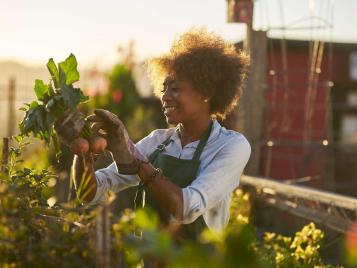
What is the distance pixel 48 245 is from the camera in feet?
6.26

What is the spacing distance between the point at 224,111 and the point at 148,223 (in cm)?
205

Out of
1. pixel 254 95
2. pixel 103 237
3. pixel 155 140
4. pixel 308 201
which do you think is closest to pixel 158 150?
pixel 155 140

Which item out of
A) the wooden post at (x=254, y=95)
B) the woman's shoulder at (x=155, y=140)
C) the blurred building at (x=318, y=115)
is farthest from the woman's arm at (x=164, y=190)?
the blurred building at (x=318, y=115)

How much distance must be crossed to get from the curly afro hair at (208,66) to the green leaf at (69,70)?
685 millimetres

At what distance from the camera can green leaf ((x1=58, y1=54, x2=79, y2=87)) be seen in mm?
2531

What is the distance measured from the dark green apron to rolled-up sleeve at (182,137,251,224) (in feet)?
0.21

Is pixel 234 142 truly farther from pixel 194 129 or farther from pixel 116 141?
pixel 116 141

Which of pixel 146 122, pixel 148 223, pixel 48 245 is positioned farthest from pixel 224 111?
pixel 146 122

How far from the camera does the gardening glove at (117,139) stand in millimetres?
2693

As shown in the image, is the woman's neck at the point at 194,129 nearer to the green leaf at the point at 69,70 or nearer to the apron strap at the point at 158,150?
the apron strap at the point at 158,150

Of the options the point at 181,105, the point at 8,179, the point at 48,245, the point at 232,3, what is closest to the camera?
the point at 48,245

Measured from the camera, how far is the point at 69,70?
2564 millimetres

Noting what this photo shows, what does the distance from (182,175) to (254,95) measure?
365cm

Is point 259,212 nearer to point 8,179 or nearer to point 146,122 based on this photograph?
point 8,179
